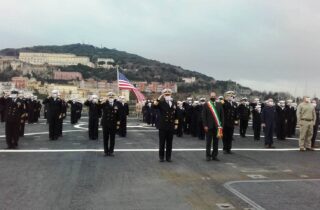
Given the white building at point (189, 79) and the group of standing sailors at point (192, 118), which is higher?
the white building at point (189, 79)

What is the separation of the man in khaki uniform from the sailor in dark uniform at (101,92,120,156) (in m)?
6.68

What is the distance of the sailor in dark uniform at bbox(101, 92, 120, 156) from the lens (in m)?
15.4

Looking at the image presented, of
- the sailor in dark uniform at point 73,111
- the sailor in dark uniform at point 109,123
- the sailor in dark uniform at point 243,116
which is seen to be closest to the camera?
the sailor in dark uniform at point 109,123

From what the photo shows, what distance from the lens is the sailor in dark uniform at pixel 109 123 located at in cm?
1543

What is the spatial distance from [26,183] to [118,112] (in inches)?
239

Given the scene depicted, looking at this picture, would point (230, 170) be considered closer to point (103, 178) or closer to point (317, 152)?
point (103, 178)

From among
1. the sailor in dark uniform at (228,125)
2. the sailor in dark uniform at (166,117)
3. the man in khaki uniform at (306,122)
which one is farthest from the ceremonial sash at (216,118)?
the man in khaki uniform at (306,122)

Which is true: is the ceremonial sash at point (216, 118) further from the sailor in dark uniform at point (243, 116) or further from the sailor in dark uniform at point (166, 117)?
the sailor in dark uniform at point (243, 116)

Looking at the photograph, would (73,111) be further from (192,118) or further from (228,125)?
(228,125)

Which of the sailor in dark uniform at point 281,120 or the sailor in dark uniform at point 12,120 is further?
the sailor in dark uniform at point 281,120

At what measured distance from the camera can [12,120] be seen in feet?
56.5

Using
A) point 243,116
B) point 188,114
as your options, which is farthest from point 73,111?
point 243,116

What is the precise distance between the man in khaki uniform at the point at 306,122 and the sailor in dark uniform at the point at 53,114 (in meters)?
9.31

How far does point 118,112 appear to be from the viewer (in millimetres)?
15953
